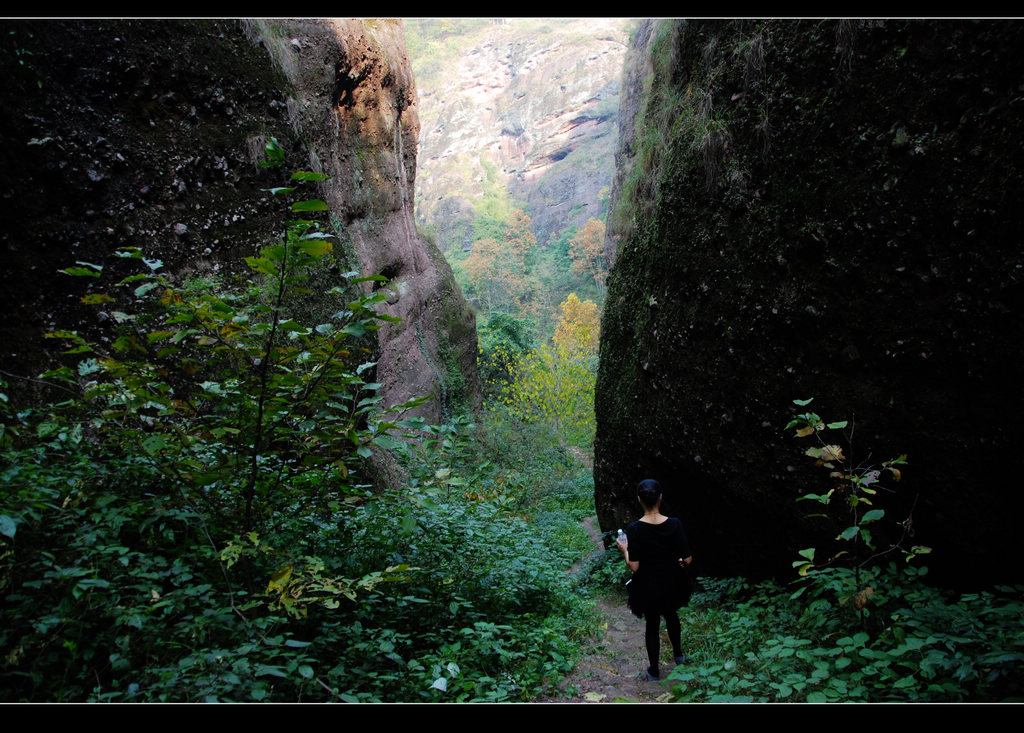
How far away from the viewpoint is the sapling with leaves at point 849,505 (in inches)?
114

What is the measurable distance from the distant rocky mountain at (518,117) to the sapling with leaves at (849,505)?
64584 millimetres

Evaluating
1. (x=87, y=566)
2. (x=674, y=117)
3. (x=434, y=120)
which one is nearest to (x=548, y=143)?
(x=434, y=120)

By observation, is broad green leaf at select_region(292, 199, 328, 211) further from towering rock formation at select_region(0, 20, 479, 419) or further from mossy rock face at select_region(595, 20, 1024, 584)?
mossy rock face at select_region(595, 20, 1024, 584)

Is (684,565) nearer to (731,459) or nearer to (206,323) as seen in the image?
(731,459)

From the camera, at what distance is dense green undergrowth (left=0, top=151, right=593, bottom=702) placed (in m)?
2.10

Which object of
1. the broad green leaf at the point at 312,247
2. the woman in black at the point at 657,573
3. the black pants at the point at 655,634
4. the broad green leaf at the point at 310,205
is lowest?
the black pants at the point at 655,634

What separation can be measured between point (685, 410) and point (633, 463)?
4.42ft

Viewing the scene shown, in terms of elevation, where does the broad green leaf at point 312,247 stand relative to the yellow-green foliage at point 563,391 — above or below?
below

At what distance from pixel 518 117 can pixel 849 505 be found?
94789 millimetres

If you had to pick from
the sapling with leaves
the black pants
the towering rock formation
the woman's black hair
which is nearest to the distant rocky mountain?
the towering rock formation

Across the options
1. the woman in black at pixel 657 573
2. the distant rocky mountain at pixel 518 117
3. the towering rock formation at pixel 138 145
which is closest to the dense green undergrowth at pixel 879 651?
the woman in black at pixel 657 573

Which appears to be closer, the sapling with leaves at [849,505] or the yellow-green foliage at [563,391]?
the sapling with leaves at [849,505]

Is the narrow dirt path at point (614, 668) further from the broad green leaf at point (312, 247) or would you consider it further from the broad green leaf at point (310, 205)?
the broad green leaf at point (310, 205)

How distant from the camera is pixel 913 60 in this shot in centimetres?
341
